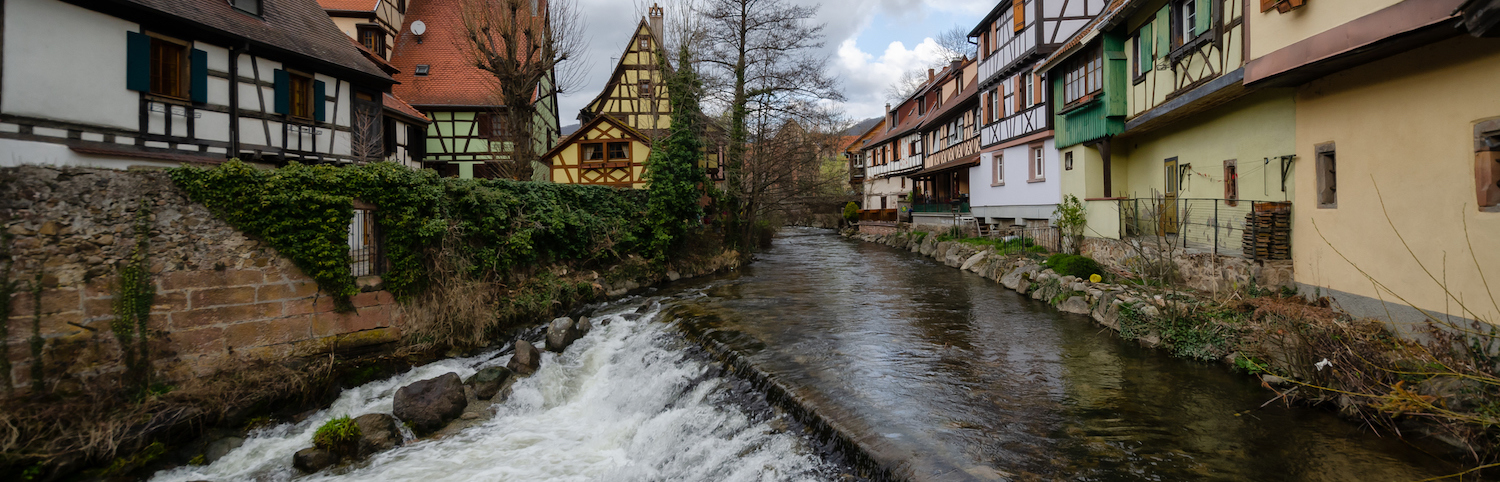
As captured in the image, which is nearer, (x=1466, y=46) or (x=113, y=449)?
(x=1466, y=46)

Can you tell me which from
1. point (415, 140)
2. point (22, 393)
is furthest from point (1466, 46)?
point (415, 140)

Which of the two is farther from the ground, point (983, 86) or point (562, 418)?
point (983, 86)

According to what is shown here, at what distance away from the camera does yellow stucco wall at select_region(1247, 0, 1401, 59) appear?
7566 mm

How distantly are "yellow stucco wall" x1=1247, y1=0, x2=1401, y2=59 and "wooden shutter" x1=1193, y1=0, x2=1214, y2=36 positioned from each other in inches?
75.5

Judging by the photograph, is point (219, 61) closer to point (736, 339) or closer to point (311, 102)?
point (311, 102)

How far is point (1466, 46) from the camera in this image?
22.6ft

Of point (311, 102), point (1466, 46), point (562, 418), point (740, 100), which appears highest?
point (740, 100)

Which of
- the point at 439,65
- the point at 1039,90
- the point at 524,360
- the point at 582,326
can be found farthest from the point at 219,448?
the point at 439,65

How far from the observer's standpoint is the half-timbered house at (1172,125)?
11242 millimetres

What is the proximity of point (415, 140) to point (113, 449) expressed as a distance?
19781 millimetres

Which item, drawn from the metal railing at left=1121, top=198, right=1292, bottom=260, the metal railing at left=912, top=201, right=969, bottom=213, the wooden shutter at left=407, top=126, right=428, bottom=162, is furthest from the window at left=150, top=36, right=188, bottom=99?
the metal railing at left=912, top=201, right=969, bottom=213

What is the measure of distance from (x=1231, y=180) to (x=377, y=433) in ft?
51.0

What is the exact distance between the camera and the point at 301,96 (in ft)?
51.6

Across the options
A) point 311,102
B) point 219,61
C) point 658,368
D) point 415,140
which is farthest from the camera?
point 415,140
